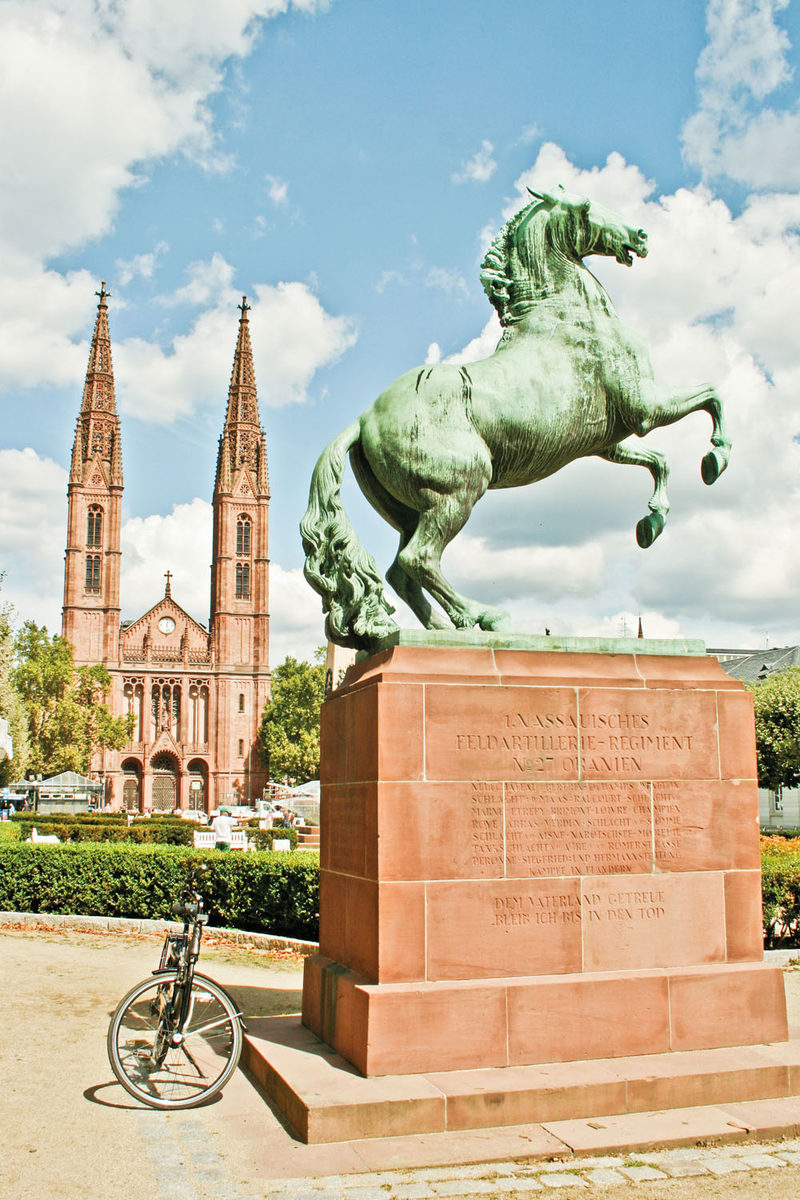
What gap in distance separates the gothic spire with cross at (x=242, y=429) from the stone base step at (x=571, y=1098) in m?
89.1

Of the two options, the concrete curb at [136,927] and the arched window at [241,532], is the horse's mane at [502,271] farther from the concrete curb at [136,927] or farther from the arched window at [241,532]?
the arched window at [241,532]

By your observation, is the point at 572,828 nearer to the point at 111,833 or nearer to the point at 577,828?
the point at 577,828

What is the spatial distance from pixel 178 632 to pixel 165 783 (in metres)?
14.2

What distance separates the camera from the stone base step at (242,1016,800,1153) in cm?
470

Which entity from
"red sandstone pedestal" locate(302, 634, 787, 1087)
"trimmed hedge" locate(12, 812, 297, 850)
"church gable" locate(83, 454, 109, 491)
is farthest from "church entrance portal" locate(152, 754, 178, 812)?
"red sandstone pedestal" locate(302, 634, 787, 1087)

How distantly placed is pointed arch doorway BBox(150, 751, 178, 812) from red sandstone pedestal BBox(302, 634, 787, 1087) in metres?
84.4

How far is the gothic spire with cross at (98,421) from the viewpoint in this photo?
87875 millimetres

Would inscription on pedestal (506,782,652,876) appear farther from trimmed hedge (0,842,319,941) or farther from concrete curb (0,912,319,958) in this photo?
trimmed hedge (0,842,319,941)

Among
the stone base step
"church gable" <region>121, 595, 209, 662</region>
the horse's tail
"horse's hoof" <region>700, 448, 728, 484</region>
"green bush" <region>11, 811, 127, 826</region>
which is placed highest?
"church gable" <region>121, 595, 209, 662</region>

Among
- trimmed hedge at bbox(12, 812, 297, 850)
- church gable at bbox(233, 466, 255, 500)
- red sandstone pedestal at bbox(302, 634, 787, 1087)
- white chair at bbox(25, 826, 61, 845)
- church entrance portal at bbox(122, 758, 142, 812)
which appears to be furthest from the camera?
church gable at bbox(233, 466, 255, 500)

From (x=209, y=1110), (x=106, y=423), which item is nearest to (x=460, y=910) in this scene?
(x=209, y=1110)

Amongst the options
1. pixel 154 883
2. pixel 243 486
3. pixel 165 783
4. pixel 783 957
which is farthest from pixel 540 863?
pixel 243 486

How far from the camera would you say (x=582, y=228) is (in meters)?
6.70

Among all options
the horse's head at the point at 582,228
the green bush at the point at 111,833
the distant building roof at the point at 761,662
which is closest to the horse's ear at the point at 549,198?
the horse's head at the point at 582,228
